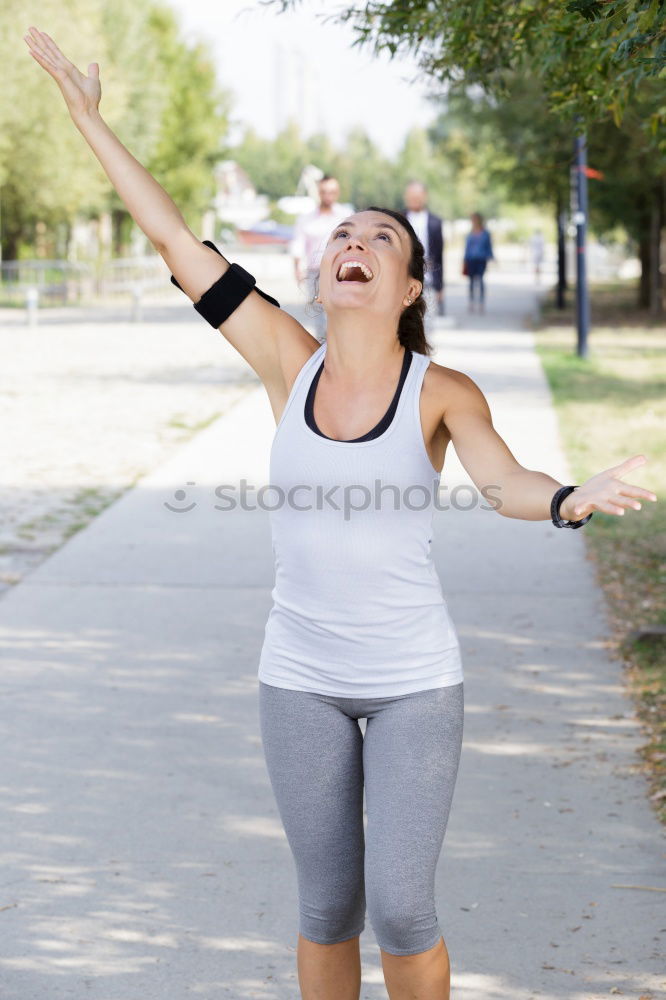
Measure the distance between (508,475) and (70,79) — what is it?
4.80ft

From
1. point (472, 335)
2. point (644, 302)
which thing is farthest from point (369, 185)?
point (472, 335)

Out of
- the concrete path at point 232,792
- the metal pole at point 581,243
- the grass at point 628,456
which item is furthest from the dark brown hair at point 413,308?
the metal pole at point 581,243

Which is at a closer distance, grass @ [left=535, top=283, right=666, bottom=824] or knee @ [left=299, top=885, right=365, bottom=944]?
knee @ [left=299, top=885, right=365, bottom=944]

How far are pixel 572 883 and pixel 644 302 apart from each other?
27.1m

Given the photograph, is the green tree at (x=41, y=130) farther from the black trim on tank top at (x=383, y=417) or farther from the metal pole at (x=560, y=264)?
the black trim on tank top at (x=383, y=417)

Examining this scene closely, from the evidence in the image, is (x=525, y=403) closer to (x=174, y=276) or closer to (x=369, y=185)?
(x=174, y=276)

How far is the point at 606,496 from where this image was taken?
251 cm

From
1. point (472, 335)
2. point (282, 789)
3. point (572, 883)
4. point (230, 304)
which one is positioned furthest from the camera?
point (472, 335)

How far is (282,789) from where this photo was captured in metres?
2.85

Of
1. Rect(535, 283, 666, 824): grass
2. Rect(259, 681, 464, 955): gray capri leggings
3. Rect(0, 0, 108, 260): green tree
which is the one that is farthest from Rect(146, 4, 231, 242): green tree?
Rect(259, 681, 464, 955): gray capri leggings

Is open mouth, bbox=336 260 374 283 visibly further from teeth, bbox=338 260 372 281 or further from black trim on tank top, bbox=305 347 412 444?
black trim on tank top, bbox=305 347 412 444

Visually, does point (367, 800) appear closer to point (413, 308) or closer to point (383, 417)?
point (383, 417)

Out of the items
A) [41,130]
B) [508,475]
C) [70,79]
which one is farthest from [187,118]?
[508,475]

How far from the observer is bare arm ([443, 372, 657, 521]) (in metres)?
2.54
